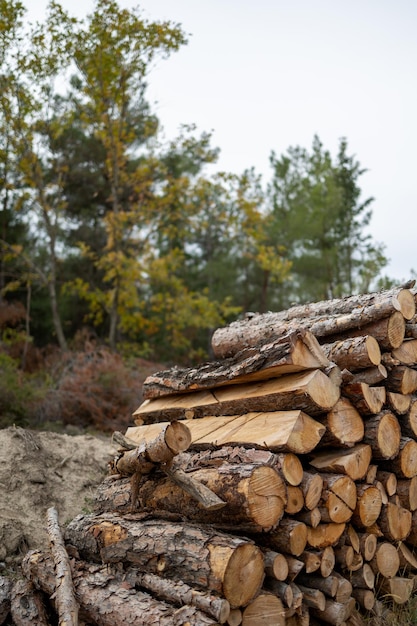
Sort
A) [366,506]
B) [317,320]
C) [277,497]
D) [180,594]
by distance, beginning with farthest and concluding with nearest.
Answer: [317,320] → [366,506] → [277,497] → [180,594]

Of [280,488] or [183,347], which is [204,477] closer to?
[280,488]

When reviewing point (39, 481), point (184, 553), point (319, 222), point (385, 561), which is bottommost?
point (385, 561)

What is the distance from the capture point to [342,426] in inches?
146

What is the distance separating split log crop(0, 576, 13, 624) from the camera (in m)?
3.79

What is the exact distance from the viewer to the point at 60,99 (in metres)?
14.9

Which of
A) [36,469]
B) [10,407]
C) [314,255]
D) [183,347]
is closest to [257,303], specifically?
[314,255]

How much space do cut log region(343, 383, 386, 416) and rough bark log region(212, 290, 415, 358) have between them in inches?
20.7

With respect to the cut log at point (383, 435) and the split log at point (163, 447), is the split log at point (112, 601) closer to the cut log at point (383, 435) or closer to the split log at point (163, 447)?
the split log at point (163, 447)

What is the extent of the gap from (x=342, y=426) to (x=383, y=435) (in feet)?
1.09

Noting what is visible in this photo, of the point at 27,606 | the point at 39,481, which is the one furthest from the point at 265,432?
the point at 39,481

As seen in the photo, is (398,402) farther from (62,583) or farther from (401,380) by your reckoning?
Result: (62,583)

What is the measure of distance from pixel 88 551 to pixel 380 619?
1794 mm

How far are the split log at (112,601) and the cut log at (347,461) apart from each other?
3.74ft

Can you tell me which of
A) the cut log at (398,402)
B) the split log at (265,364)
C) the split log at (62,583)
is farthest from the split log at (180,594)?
the cut log at (398,402)
